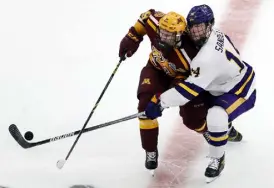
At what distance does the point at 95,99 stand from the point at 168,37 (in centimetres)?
119

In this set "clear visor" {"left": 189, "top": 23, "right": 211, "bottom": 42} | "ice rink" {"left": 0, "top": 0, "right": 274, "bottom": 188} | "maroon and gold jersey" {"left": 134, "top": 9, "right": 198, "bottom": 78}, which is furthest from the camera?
"ice rink" {"left": 0, "top": 0, "right": 274, "bottom": 188}

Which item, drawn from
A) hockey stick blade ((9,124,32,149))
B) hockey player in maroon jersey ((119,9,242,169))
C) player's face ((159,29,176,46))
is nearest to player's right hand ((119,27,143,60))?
hockey player in maroon jersey ((119,9,242,169))

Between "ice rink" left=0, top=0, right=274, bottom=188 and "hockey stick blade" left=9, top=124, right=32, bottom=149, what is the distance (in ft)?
0.29

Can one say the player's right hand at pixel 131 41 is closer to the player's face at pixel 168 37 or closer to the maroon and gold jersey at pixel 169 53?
the maroon and gold jersey at pixel 169 53

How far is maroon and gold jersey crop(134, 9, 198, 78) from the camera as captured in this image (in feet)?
10.3

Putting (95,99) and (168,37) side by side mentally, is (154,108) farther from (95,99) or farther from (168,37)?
(95,99)

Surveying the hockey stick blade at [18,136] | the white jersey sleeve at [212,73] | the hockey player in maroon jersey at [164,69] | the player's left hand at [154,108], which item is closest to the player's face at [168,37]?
the hockey player in maroon jersey at [164,69]

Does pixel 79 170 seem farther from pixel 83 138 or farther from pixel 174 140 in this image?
pixel 174 140

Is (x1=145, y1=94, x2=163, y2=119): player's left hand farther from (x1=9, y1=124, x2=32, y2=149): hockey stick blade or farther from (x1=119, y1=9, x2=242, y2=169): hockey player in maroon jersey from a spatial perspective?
(x1=9, y1=124, x2=32, y2=149): hockey stick blade

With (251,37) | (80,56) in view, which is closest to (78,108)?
(80,56)

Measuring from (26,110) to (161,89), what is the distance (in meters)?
1.08

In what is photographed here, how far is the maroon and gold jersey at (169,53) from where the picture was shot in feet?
10.3

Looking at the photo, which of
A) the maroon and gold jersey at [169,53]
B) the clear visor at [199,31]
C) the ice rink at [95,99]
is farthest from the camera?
the ice rink at [95,99]

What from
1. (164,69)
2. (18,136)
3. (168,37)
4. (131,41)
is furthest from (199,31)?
(18,136)
